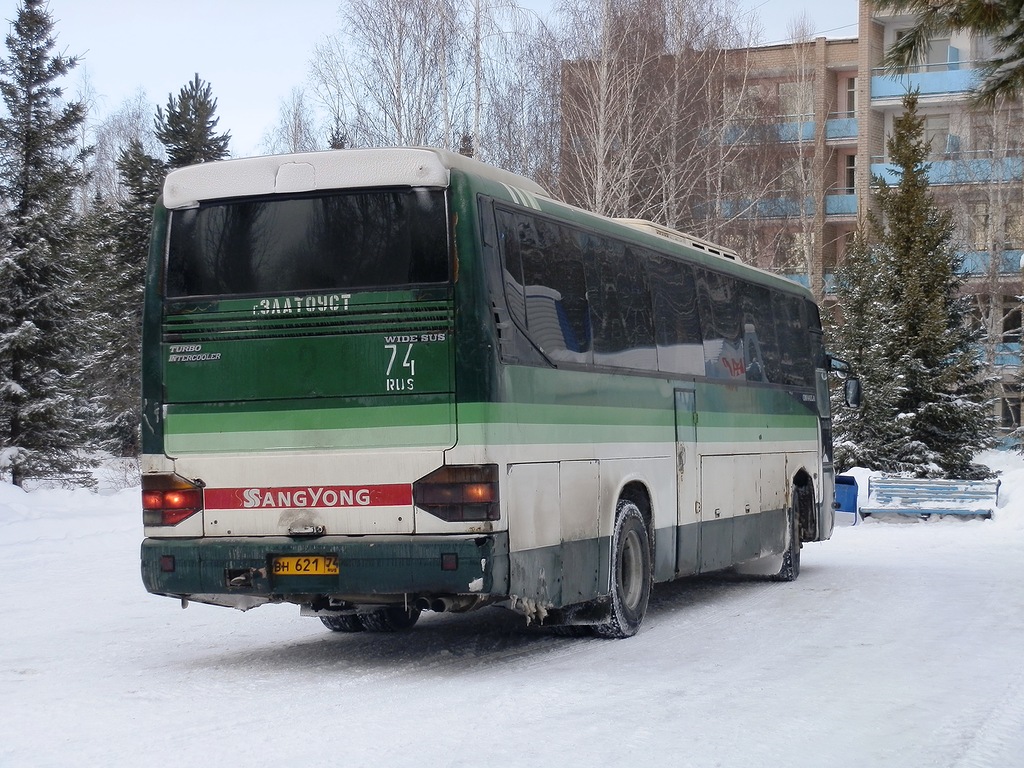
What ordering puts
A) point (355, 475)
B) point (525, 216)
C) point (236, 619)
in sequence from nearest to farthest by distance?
point (355, 475) → point (525, 216) → point (236, 619)

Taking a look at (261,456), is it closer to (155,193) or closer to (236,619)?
(236,619)

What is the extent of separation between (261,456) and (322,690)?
1722mm

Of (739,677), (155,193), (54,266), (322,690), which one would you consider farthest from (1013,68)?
(155,193)

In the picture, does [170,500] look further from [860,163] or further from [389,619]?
[860,163]

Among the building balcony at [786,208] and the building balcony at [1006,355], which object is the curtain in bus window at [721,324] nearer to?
the building balcony at [786,208]

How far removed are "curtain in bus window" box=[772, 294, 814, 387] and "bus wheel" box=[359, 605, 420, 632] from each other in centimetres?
623

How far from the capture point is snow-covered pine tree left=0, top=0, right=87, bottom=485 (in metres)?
31.3

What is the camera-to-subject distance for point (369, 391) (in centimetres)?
940

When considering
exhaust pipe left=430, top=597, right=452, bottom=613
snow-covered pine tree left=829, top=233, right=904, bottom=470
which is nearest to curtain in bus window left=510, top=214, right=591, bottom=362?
exhaust pipe left=430, top=597, right=452, bottom=613

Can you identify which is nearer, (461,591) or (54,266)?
(461,591)

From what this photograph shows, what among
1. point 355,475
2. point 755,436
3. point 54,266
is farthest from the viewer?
point 54,266

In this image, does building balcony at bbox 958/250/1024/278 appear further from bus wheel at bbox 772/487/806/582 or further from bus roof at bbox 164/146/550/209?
bus roof at bbox 164/146/550/209

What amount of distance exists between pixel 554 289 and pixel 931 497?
721 inches

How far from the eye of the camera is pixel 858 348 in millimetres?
32250
